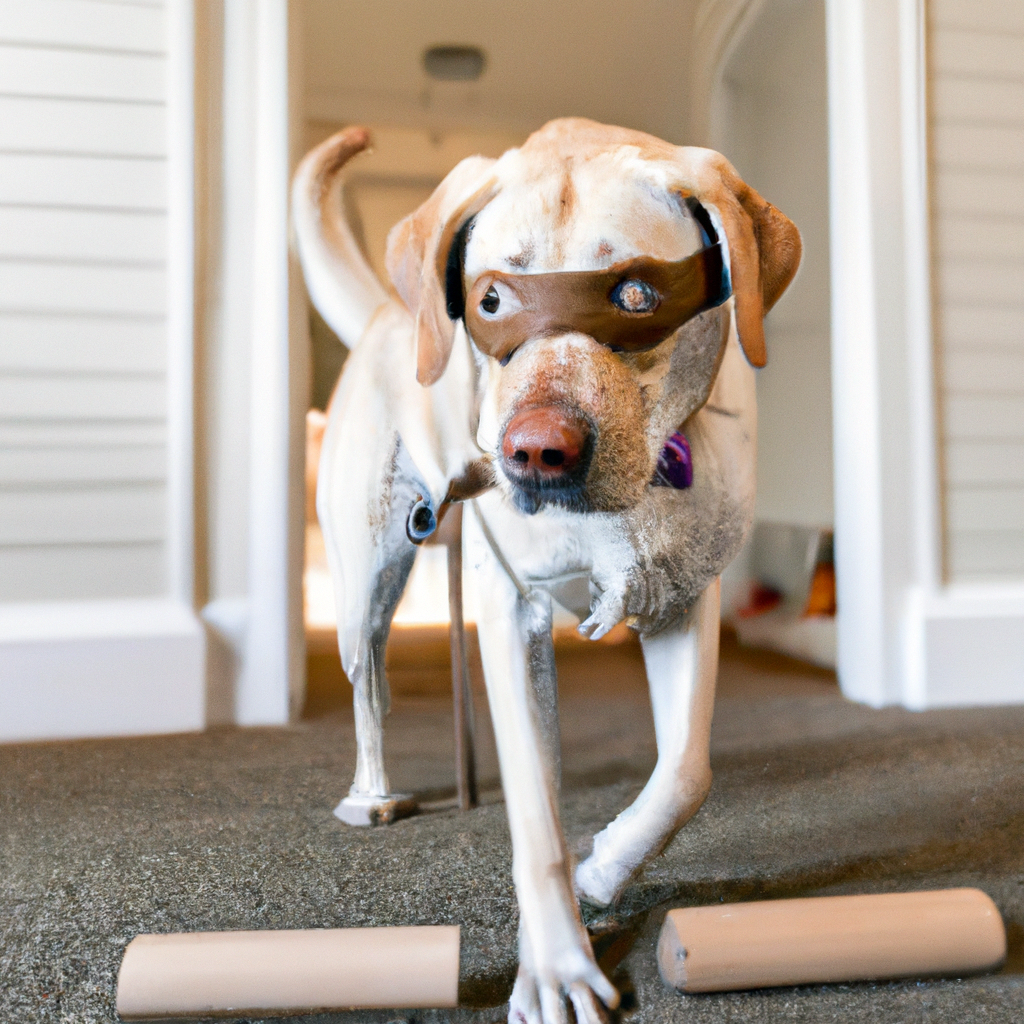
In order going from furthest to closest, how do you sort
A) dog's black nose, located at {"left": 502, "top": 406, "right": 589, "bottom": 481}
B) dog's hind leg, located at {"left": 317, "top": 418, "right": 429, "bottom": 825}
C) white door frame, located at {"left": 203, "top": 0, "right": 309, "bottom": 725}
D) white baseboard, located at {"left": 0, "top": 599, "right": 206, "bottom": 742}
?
white door frame, located at {"left": 203, "top": 0, "right": 309, "bottom": 725} < white baseboard, located at {"left": 0, "top": 599, "right": 206, "bottom": 742} < dog's hind leg, located at {"left": 317, "top": 418, "right": 429, "bottom": 825} < dog's black nose, located at {"left": 502, "top": 406, "right": 589, "bottom": 481}

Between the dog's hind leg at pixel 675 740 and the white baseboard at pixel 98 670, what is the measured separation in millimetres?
1105

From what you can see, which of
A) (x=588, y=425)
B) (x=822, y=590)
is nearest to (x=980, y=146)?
(x=822, y=590)

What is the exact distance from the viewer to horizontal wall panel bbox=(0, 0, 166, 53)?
5.21ft

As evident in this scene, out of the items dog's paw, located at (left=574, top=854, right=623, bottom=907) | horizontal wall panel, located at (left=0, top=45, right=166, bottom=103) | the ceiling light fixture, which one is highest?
the ceiling light fixture

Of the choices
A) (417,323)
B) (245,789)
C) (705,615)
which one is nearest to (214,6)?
Answer: (417,323)

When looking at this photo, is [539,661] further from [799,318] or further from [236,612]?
[799,318]

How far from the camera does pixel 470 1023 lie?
0.66 metres

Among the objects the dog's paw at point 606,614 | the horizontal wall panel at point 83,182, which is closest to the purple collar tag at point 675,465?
the dog's paw at point 606,614

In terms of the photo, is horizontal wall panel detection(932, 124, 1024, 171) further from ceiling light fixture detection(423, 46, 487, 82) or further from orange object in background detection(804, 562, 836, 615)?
ceiling light fixture detection(423, 46, 487, 82)

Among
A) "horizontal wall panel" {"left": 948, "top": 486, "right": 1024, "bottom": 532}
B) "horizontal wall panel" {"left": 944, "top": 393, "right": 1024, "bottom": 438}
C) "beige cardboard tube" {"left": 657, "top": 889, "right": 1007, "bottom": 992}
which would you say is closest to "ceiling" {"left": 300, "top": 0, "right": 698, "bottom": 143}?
"horizontal wall panel" {"left": 944, "top": 393, "right": 1024, "bottom": 438}

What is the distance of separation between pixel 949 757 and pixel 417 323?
1.19 m

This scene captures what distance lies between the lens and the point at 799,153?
192 centimetres

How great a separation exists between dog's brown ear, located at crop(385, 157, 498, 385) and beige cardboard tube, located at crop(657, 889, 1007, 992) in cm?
51

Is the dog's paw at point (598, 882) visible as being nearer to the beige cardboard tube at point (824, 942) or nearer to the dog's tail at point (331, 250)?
the beige cardboard tube at point (824, 942)
